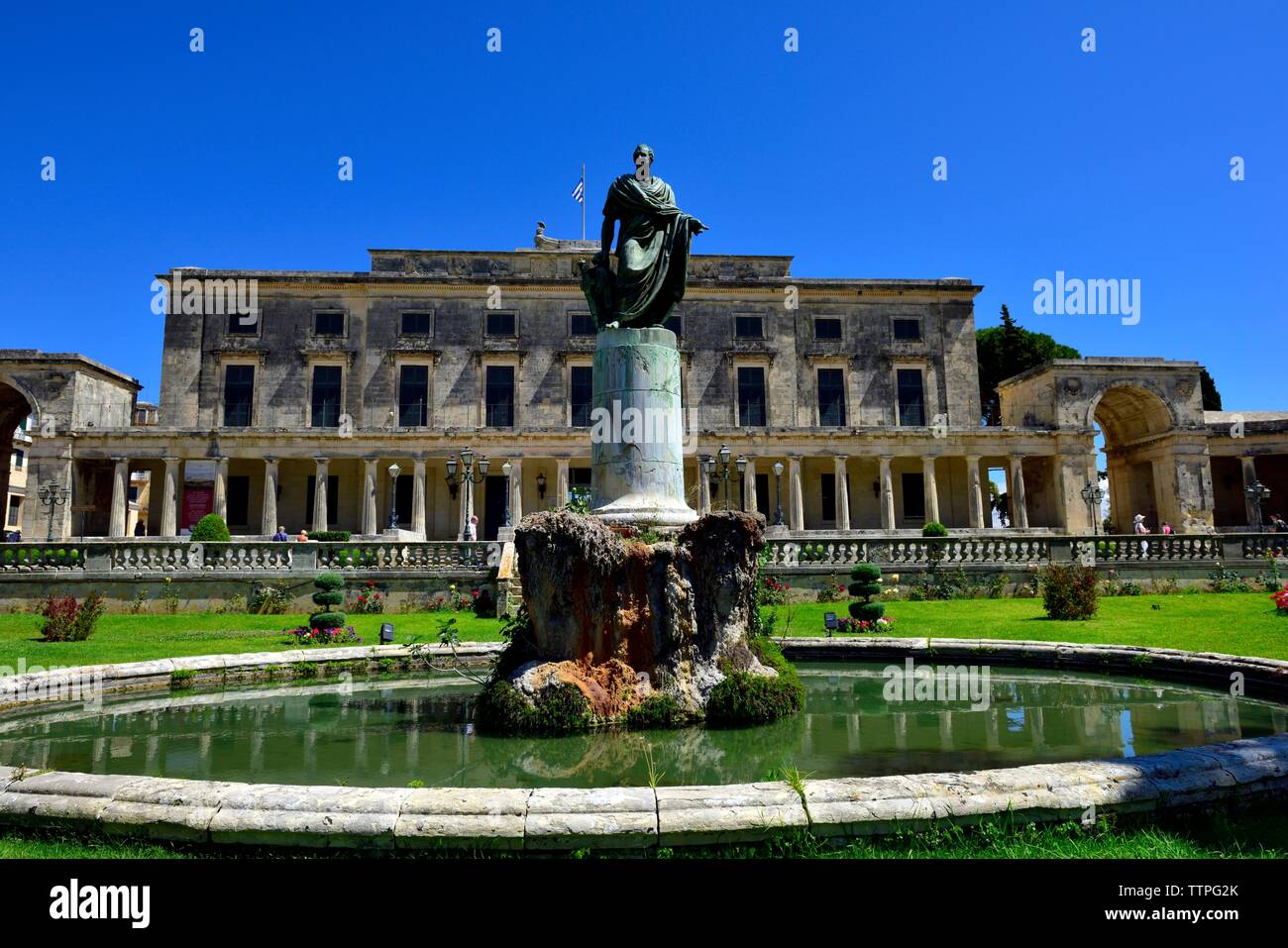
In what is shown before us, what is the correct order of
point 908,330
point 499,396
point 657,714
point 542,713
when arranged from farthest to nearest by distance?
point 908,330 < point 499,396 < point 657,714 < point 542,713

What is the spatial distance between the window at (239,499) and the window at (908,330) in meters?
34.2

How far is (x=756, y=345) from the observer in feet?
130

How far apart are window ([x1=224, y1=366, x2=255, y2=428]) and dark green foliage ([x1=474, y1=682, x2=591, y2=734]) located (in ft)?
119

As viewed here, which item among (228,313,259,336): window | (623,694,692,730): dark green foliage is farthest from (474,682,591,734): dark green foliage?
(228,313,259,336): window

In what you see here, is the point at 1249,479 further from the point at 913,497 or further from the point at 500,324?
the point at 500,324

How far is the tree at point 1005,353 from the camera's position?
51781 millimetres

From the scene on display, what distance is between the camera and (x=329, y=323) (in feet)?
127

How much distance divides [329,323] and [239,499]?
9.82m

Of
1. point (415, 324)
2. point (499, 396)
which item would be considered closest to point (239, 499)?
point (415, 324)

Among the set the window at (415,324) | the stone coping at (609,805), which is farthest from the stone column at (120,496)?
the stone coping at (609,805)

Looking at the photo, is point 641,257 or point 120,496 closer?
point 641,257

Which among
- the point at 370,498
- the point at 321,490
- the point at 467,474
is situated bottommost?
the point at 467,474

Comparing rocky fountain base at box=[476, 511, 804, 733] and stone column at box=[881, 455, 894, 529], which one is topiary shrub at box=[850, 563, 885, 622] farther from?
stone column at box=[881, 455, 894, 529]

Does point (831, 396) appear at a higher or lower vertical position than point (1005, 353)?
lower
